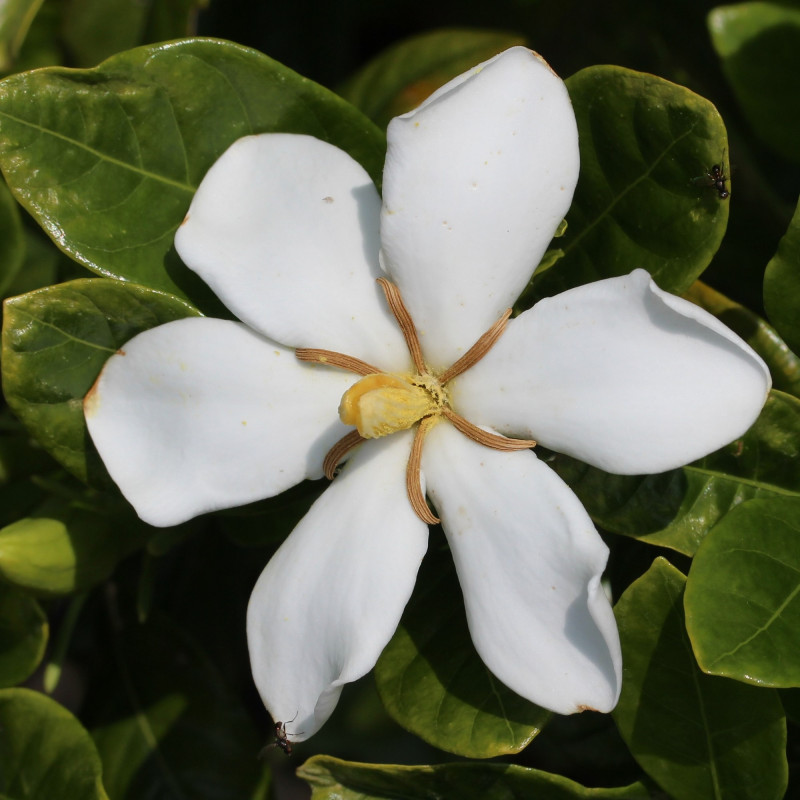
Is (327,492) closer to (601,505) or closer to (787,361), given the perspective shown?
(601,505)

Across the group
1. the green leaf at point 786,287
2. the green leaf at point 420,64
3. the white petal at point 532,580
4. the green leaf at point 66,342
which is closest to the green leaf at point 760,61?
the green leaf at point 420,64

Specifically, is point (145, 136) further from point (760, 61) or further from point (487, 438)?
point (760, 61)

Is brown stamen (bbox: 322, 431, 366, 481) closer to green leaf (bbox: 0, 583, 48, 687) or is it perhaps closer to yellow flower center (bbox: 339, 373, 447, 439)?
yellow flower center (bbox: 339, 373, 447, 439)

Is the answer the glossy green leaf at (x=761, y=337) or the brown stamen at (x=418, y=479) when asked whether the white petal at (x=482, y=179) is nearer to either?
the brown stamen at (x=418, y=479)

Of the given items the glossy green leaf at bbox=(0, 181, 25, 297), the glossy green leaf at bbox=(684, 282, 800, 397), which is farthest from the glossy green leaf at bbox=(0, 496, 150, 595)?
the glossy green leaf at bbox=(684, 282, 800, 397)

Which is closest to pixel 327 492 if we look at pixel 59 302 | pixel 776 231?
pixel 59 302
